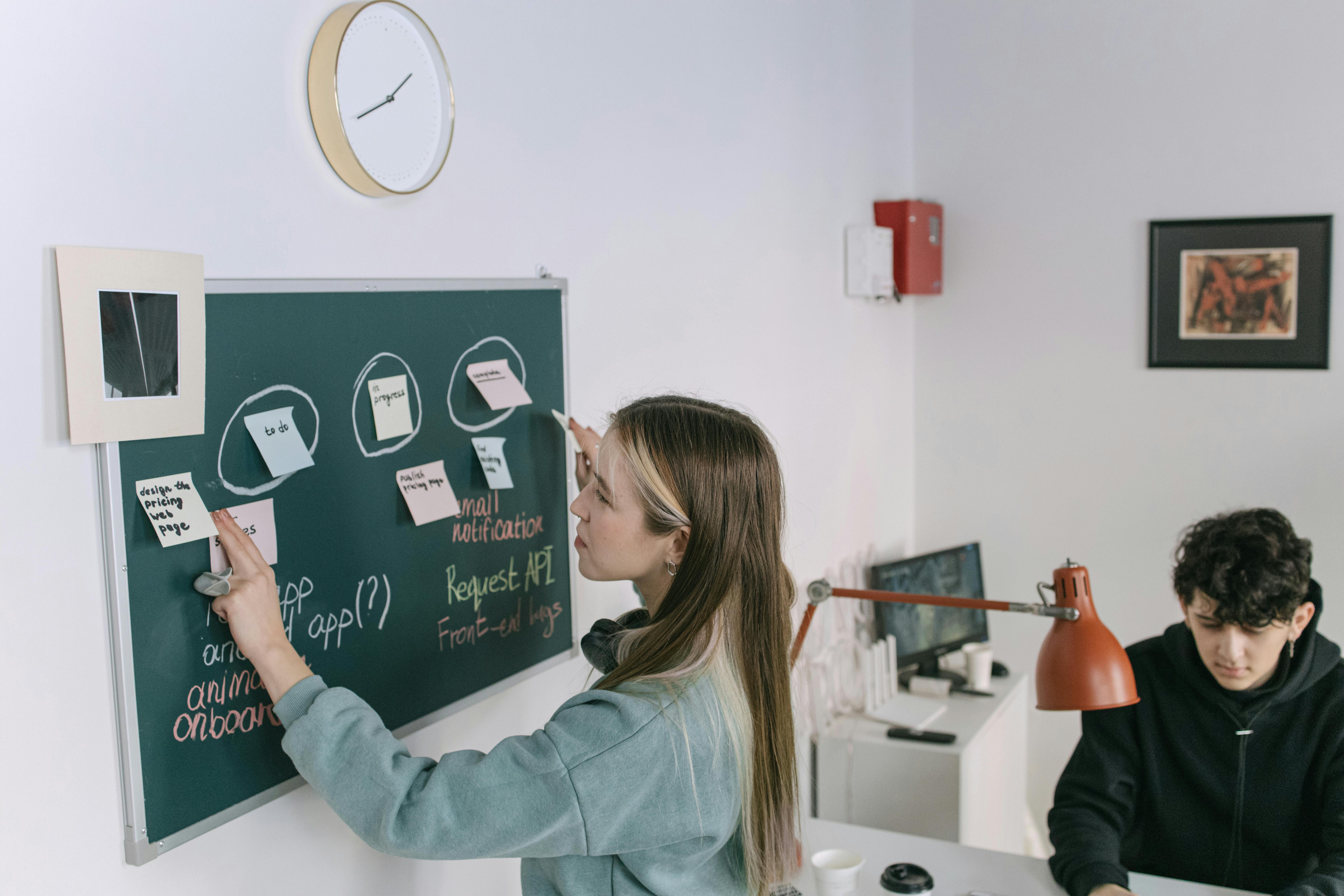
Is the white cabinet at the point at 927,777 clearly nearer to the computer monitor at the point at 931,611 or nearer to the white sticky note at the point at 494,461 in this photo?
the computer monitor at the point at 931,611

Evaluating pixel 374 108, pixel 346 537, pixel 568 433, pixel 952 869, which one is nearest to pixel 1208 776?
pixel 952 869

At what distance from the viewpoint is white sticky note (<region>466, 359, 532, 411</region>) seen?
5.24 feet

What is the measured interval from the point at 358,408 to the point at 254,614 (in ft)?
1.06

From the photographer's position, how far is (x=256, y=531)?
4.13ft

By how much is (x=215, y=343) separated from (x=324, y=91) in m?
0.35

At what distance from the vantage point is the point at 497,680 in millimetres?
1676

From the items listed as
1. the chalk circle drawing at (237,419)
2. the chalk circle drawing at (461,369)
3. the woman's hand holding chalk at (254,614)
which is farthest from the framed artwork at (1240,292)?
the woman's hand holding chalk at (254,614)

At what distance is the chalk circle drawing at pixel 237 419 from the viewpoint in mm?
1209

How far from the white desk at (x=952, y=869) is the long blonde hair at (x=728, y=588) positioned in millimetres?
610

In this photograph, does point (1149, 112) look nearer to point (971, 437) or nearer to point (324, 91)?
point (971, 437)

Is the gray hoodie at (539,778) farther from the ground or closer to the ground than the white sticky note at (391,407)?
closer to the ground

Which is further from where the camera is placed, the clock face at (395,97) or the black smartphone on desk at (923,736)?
the black smartphone on desk at (923,736)

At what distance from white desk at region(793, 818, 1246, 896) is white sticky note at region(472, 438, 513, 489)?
2.58 feet

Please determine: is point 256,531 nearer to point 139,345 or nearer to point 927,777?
point 139,345
